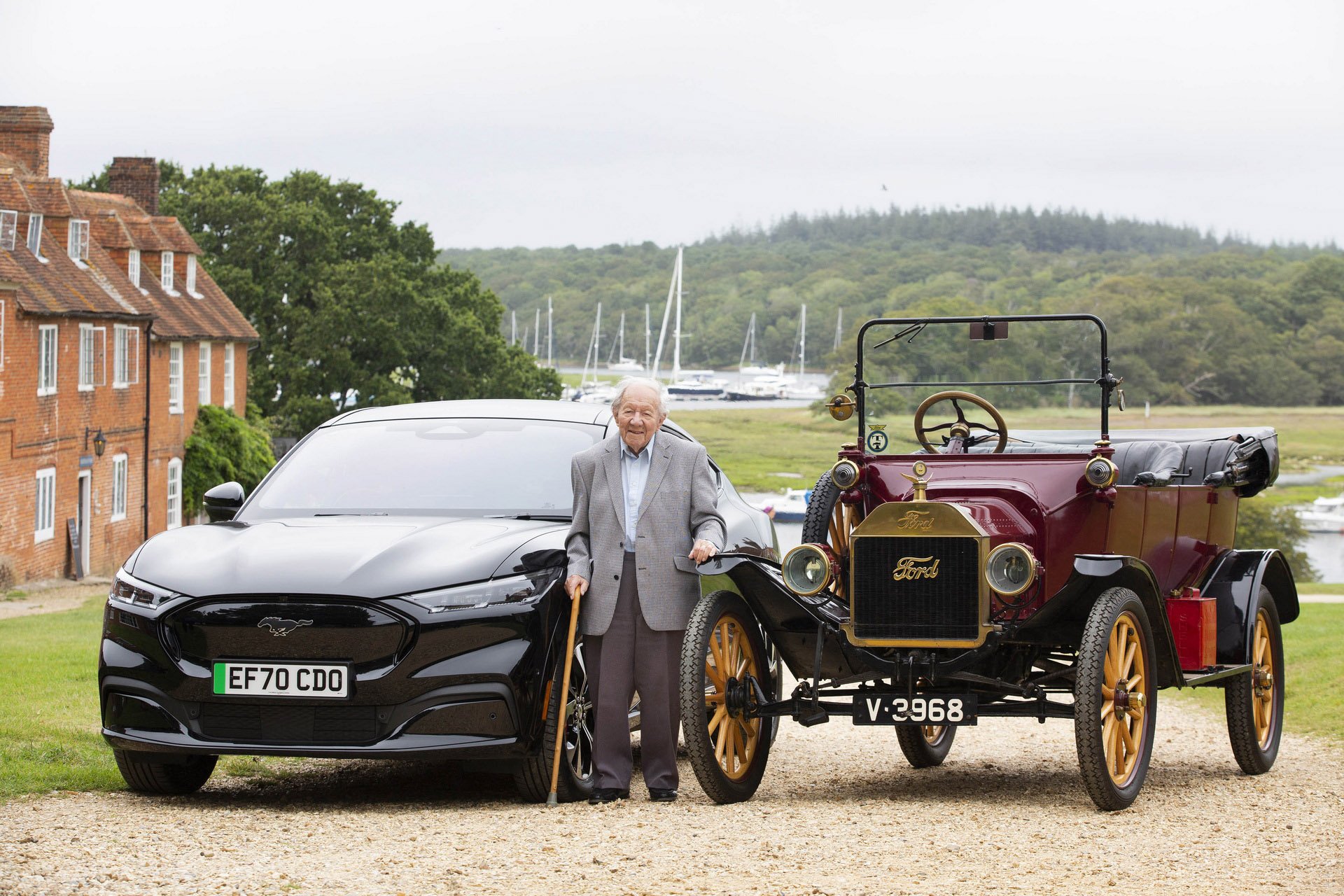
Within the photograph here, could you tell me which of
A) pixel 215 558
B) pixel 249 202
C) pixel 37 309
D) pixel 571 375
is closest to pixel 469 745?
pixel 215 558

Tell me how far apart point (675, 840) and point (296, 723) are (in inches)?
65.0

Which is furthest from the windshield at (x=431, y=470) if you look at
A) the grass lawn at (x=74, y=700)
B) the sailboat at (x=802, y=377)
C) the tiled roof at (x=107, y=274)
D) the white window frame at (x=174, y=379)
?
the sailboat at (x=802, y=377)

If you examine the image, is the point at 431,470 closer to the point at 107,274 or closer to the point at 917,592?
the point at 917,592

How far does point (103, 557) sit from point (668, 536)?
33.6 meters

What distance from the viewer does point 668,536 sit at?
737 cm

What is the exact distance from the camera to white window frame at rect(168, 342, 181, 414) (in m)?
43.8

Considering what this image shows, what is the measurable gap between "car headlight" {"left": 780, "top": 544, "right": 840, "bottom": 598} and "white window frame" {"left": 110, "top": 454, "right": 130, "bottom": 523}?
34.3 meters

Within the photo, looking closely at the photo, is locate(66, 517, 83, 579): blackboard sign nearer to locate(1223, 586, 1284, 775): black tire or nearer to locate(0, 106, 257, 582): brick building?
locate(0, 106, 257, 582): brick building

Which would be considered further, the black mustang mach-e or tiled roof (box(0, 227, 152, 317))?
tiled roof (box(0, 227, 152, 317))

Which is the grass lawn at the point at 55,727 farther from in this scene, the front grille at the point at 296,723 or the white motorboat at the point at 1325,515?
the white motorboat at the point at 1325,515

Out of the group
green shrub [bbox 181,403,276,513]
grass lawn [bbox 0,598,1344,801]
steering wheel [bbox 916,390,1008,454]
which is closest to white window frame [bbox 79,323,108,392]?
green shrub [bbox 181,403,276,513]

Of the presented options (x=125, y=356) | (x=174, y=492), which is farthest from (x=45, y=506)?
(x=174, y=492)

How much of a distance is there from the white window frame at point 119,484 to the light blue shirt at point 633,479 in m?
34.1

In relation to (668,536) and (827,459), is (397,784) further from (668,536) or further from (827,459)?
(827,459)
